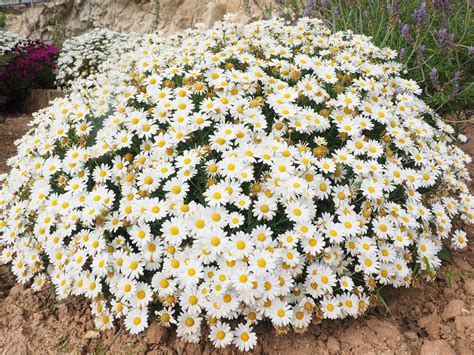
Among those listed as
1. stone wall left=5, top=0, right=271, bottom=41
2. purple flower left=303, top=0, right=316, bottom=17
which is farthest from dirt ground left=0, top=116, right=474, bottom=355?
stone wall left=5, top=0, right=271, bottom=41

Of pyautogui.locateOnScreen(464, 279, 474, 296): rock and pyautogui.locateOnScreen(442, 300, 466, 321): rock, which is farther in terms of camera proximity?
pyautogui.locateOnScreen(464, 279, 474, 296): rock

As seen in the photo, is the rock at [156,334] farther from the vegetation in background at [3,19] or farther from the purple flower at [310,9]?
the vegetation in background at [3,19]

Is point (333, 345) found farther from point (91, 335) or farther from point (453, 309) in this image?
point (91, 335)

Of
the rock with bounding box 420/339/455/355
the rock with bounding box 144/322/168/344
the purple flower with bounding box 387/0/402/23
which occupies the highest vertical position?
the purple flower with bounding box 387/0/402/23

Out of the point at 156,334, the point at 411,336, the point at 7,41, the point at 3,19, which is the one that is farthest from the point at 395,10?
the point at 3,19

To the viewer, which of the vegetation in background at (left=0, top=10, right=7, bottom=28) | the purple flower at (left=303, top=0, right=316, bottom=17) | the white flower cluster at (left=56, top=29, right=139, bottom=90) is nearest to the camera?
the purple flower at (left=303, top=0, right=316, bottom=17)

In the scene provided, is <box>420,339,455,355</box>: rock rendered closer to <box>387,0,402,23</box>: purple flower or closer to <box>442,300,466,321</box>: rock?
<box>442,300,466,321</box>: rock

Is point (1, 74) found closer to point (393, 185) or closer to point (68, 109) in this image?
point (68, 109)

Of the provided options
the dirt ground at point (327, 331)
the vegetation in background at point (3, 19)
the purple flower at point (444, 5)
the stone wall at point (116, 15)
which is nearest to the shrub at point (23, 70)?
the stone wall at point (116, 15)
